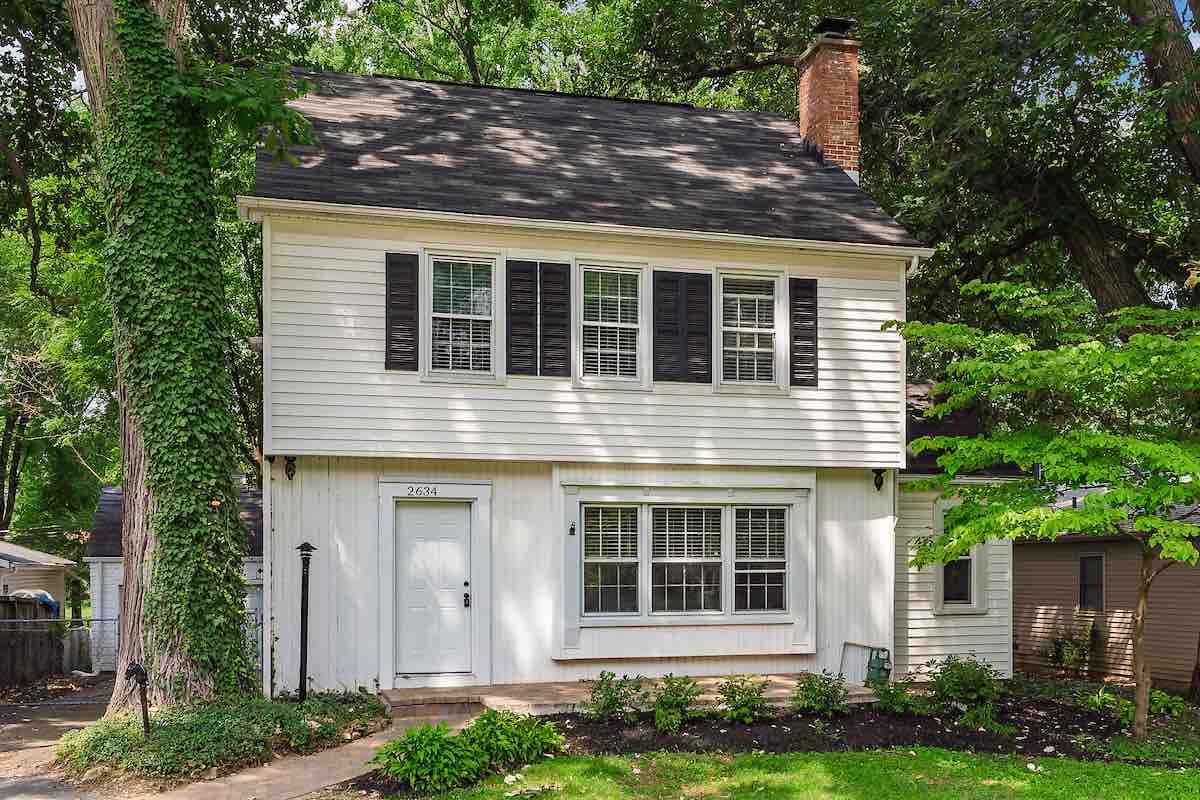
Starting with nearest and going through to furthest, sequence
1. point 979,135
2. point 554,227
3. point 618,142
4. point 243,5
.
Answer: point 554,227 → point 618,142 → point 979,135 → point 243,5

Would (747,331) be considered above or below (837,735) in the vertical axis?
→ above

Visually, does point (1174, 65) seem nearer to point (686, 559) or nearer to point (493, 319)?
point (686, 559)

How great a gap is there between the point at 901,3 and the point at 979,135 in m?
3.54

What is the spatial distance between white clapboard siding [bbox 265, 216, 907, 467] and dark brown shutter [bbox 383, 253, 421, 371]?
9 centimetres

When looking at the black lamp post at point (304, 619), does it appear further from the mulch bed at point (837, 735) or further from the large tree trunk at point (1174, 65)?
the large tree trunk at point (1174, 65)

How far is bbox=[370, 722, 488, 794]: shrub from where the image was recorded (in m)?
8.48

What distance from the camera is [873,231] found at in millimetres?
13781

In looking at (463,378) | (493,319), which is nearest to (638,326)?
(493,319)

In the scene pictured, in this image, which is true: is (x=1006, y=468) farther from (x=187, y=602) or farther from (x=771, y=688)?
(x=187, y=602)

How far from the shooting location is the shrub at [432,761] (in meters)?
8.48

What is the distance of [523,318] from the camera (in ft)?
41.2

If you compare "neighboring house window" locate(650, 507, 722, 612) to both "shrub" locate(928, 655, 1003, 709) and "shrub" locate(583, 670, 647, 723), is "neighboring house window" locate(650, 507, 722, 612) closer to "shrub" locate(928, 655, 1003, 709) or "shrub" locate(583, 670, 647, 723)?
"shrub" locate(583, 670, 647, 723)

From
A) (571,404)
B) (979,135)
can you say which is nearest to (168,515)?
(571,404)

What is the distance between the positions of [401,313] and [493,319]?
1.05 m
